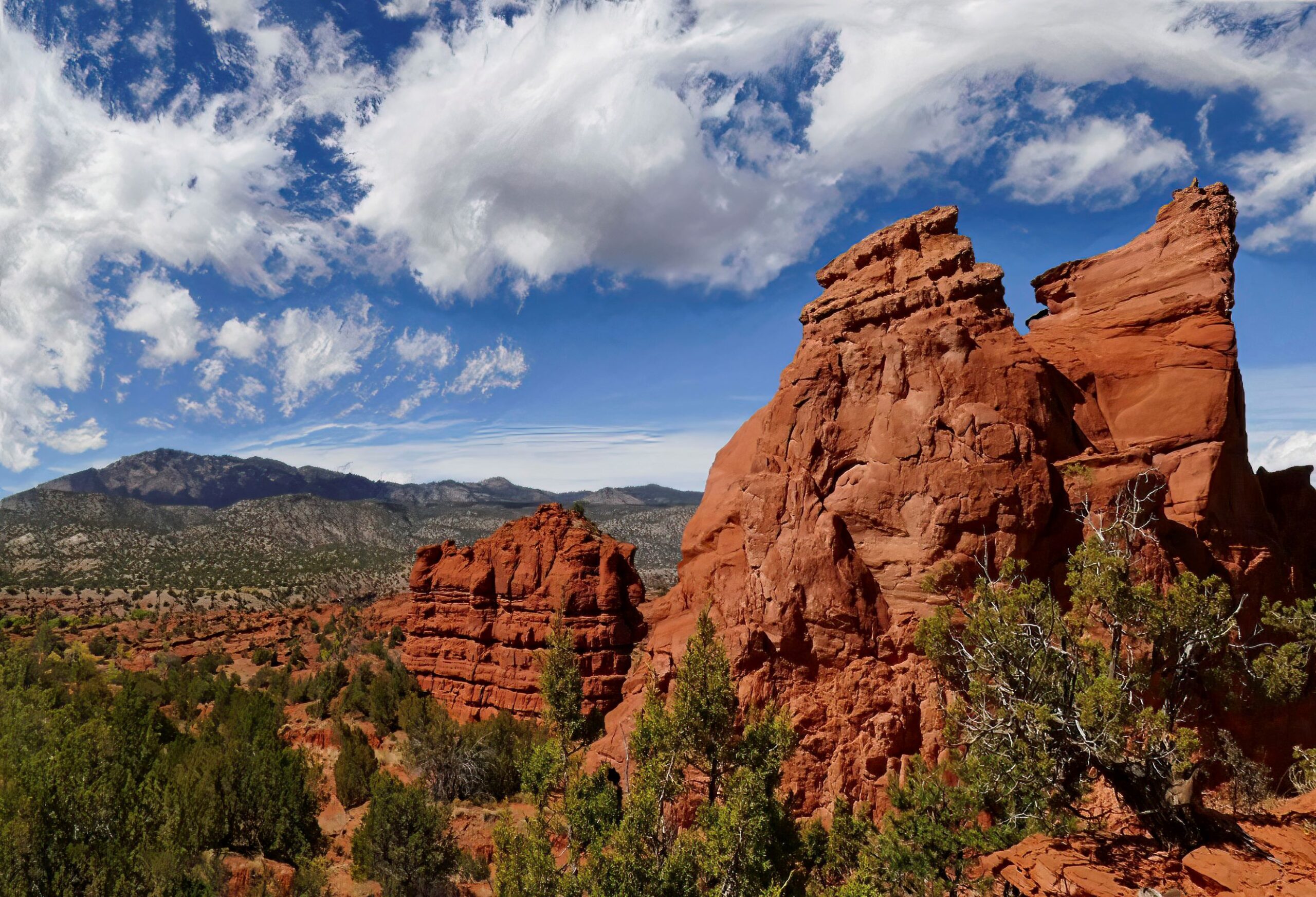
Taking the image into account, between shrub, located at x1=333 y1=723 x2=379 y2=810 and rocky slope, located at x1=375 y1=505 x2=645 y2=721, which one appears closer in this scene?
shrub, located at x1=333 y1=723 x2=379 y2=810

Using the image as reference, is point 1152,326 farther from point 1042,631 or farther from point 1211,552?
point 1042,631

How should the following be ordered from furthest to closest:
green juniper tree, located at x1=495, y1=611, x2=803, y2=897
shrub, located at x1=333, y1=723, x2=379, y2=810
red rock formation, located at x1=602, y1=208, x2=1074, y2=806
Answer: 1. shrub, located at x1=333, y1=723, x2=379, y2=810
2. red rock formation, located at x1=602, y1=208, x2=1074, y2=806
3. green juniper tree, located at x1=495, y1=611, x2=803, y2=897

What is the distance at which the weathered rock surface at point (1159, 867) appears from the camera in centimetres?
1043

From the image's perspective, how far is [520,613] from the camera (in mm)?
35656

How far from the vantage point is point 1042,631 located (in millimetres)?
12461

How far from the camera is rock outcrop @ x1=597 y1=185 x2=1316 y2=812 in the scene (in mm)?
17156

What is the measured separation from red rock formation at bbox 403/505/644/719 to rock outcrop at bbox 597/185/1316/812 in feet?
38.3

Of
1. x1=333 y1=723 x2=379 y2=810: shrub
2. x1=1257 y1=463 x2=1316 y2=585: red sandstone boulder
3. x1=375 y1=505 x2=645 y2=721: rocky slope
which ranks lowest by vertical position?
x1=333 y1=723 x2=379 y2=810: shrub

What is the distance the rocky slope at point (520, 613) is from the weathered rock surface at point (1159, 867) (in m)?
22.0

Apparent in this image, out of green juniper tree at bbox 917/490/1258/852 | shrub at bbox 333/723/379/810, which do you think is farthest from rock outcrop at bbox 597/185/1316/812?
shrub at bbox 333/723/379/810

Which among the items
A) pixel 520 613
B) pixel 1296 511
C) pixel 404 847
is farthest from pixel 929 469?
pixel 520 613

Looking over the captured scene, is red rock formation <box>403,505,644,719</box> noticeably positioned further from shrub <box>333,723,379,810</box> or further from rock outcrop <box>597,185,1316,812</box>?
rock outcrop <box>597,185,1316,812</box>

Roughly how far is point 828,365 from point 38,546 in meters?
159

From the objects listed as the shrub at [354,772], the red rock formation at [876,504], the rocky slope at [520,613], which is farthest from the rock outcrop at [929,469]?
the shrub at [354,772]
